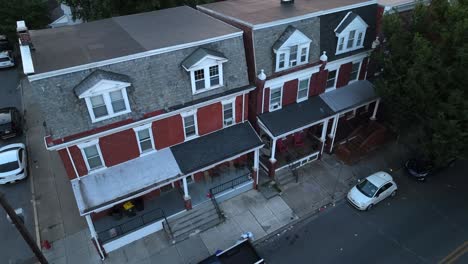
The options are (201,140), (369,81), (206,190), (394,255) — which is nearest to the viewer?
(394,255)

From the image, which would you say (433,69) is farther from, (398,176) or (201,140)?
(201,140)

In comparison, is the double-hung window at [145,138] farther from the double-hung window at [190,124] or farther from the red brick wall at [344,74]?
the red brick wall at [344,74]

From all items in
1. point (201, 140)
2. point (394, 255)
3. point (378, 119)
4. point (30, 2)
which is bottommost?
point (394, 255)

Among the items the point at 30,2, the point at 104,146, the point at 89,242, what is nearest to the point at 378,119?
the point at 104,146

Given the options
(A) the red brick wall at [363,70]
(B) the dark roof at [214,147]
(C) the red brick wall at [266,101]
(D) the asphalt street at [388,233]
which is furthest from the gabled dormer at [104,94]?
(A) the red brick wall at [363,70]

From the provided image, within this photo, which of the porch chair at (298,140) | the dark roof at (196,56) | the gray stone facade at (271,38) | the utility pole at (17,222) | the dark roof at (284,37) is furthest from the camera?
the porch chair at (298,140)

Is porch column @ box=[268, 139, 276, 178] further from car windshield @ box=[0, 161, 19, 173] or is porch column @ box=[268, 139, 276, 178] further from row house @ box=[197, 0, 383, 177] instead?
car windshield @ box=[0, 161, 19, 173]
